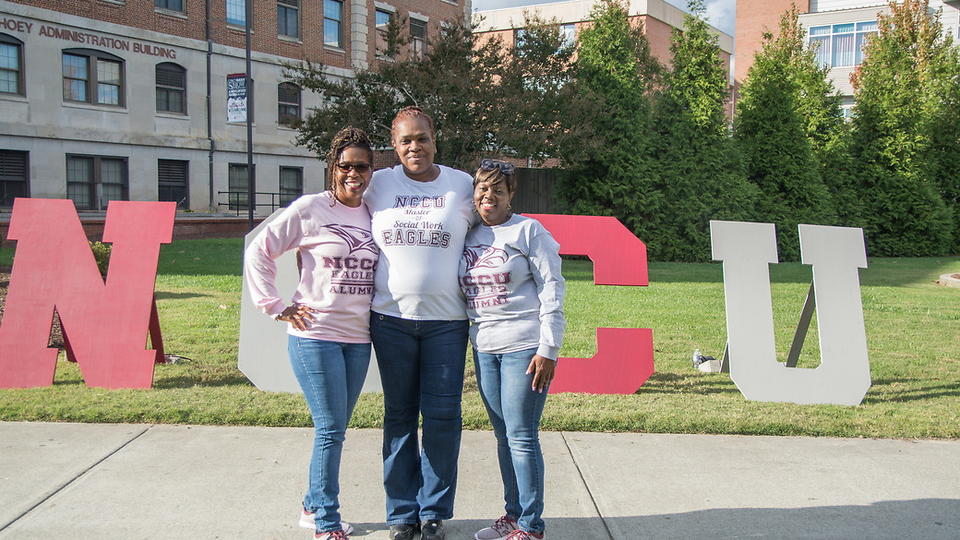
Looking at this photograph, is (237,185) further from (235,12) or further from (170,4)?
(170,4)

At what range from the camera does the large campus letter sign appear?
6047 mm

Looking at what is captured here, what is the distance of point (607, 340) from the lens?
6.17 m

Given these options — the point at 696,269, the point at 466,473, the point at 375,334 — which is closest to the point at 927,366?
the point at 466,473

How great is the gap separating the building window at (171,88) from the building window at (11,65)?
4529mm

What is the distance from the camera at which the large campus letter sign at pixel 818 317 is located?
6.05m

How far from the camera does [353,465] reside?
4.59 metres

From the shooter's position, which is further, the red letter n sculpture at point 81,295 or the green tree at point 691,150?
the green tree at point 691,150

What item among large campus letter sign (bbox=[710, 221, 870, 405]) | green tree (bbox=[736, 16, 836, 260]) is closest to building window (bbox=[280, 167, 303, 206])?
green tree (bbox=[736, 16, 836, 260])

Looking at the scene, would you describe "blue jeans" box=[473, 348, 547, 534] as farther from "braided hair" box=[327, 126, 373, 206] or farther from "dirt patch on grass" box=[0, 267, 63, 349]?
"dirt patch on grass" box=[0, 267, 63, 349]

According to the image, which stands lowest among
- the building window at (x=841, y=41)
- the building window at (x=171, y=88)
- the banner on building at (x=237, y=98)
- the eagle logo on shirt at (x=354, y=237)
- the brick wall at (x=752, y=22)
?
the eagle logo on shirt at (x=354, y=237)

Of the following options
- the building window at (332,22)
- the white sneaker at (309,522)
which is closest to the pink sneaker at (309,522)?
the white sneaker at (309,522)

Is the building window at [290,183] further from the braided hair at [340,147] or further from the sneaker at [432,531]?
the sneaker at [432,531]

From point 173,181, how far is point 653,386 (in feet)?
87.6

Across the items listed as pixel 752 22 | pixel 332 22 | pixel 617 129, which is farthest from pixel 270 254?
pixel 752 22
